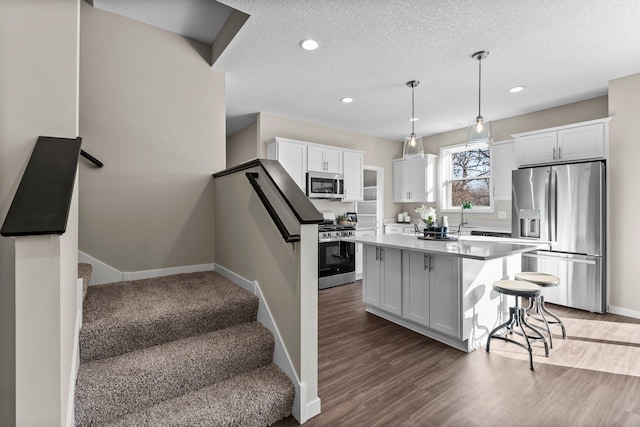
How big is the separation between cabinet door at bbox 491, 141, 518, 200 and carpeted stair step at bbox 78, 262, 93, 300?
552cm

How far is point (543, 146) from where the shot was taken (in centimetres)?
418

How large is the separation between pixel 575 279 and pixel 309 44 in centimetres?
417

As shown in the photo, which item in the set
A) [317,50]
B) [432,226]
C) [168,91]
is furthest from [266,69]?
Result: [432,226]

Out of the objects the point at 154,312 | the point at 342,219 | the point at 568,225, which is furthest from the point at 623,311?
the point at 154,312

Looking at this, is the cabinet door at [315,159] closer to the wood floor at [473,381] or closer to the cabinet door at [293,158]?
the cabinet door at [293,158]

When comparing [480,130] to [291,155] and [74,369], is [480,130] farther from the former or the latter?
[74,369]

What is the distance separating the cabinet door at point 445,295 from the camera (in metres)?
2.67

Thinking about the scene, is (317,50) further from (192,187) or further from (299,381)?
(299,381)

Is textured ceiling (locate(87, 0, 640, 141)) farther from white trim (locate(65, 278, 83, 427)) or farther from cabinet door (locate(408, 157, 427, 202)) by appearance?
white trim (locate(65, 278, 83, 427))

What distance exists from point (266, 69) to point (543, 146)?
12.6 feet

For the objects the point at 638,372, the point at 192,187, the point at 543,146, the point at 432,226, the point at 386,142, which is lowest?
the point at 638,372

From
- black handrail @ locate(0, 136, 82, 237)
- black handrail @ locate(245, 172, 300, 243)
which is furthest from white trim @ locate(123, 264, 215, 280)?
black handrail @ locate(0, 136, 82, 237)

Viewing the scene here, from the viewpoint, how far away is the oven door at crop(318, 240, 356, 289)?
189 inches

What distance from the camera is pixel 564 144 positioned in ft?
13.0
